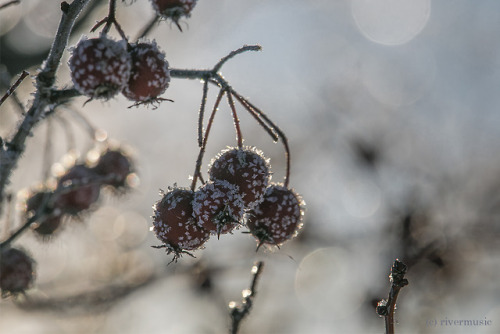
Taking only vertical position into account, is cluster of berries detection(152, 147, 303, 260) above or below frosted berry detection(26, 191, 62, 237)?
below

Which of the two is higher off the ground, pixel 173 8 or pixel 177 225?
pixel 173 8

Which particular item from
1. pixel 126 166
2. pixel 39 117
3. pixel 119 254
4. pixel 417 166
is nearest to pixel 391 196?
pixel 417 166

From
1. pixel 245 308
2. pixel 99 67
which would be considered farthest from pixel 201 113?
pixel 245 308

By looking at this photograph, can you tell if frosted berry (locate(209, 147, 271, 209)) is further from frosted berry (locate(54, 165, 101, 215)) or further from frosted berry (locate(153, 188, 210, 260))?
frosted berry (locate(54, 165, 101, 215))

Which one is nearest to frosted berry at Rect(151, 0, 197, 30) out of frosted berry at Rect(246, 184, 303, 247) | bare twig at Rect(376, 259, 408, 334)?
frosted berry at Rect(246, 184, 303, 247)

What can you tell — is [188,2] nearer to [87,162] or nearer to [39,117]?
[39,117]

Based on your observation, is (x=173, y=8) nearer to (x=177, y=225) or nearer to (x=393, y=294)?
(x=177, y=225)
